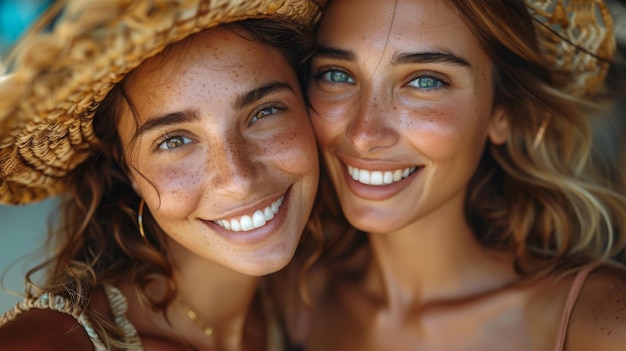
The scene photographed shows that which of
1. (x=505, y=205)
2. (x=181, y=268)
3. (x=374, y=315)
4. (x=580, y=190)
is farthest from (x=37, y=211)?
(x=580, y=190)

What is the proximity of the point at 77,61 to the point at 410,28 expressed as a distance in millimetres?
975

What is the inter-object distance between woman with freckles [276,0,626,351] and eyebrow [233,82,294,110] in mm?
227

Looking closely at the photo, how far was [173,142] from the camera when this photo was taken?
194 cm

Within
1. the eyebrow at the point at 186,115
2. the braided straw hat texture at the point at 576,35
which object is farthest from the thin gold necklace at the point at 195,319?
the braided straw hat texture at the point at 576,35

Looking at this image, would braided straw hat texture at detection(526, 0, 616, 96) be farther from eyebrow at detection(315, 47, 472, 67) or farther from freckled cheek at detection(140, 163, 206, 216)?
freckled cheek at detection(140, 163, 206, 216)

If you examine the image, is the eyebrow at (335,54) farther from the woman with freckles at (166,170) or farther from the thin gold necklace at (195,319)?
the thin gold necklace at (195,319)

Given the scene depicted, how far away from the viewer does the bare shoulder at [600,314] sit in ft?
6.56

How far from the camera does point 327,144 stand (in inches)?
87.6

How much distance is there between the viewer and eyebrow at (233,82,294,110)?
189 cm

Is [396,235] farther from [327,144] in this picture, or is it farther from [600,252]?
[600,252]

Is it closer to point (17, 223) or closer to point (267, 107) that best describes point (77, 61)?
point (267, 107)

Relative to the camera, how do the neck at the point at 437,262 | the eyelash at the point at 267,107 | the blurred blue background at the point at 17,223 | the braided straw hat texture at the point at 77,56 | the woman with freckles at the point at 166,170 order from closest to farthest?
the braided straw hat texture at the point at 77,56 → the woman with freckles at the point at 166,170 → the eyelash at the point at 267,107 → the neck at the point at 437,262 → the blurred blue background at the point at 17,223

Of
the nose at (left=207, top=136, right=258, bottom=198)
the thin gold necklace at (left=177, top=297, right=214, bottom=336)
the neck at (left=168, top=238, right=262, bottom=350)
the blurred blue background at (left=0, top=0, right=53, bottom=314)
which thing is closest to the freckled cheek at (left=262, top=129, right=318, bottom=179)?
the nose at (left=207, top=136, right=258, bottom=198)

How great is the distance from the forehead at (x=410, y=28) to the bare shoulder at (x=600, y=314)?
2.72ft
